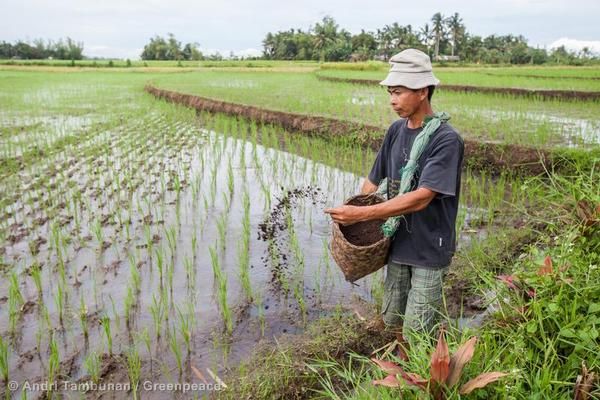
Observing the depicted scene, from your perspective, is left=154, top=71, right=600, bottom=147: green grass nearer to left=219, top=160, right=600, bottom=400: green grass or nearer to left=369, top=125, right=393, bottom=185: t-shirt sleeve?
left=219, top=160, right=600, bottom=400: green grass

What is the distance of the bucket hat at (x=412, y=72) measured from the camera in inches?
69.5

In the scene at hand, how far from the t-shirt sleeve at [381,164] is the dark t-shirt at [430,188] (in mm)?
11

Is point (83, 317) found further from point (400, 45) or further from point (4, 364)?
point (400, 45)

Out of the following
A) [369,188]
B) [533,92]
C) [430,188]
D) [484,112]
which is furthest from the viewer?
[533,92]

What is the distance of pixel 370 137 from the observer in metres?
6.49

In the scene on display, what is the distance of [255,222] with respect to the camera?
4078 millimetres

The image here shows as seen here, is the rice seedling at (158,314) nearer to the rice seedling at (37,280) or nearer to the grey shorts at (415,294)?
the rice seedling at (37,280)

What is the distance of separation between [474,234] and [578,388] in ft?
7.50

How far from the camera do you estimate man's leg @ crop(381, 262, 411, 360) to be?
6.56 feet

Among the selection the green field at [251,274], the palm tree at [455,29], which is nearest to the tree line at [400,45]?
the palm tree at [455,29]

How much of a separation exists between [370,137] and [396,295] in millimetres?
4644

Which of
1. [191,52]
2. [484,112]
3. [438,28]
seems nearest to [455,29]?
[438,28]

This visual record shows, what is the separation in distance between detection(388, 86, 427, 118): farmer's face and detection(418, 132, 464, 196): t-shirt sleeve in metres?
0.17

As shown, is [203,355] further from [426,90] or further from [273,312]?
[426,90]
